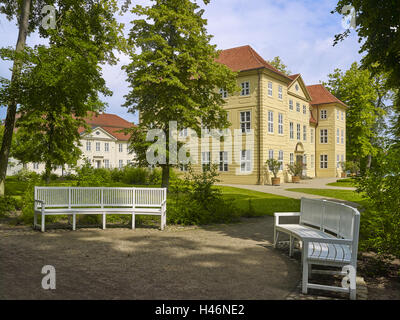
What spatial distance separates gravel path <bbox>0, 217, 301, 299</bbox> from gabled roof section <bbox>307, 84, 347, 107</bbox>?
36.1 m

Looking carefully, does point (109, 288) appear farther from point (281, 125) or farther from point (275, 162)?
point (281, 125)

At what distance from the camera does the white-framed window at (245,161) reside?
1087 inches

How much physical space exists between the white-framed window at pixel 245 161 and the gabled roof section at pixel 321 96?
1781cm

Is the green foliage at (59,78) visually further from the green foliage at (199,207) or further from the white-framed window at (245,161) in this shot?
the white-framed window at (245,161)

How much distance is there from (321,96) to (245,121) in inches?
719

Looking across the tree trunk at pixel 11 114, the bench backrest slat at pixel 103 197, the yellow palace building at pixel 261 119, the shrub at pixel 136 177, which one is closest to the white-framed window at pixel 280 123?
the yellow palace building at pixel 261 119

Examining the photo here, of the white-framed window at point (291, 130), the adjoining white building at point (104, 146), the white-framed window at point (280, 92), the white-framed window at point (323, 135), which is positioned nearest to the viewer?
the white-framed window at point (280, 92)

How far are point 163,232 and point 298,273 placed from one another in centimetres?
398

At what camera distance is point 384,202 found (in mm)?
5422

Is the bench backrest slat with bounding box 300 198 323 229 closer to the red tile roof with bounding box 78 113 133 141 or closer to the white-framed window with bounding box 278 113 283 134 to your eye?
the white-framed window with bounding box 278 113 283 134

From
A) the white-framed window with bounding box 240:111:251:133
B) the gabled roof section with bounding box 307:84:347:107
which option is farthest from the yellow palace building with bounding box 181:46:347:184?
A: the gabled roof section with bounding box 307:84:347:107

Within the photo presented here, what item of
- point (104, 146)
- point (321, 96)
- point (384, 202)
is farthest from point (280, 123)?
point (104, 146)

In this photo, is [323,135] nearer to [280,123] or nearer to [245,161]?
[280,123]
